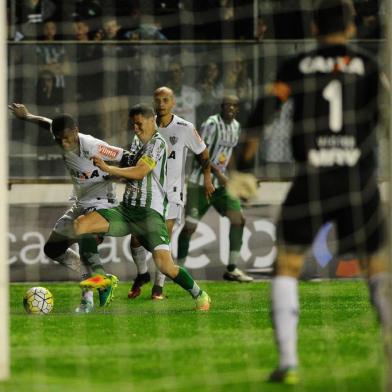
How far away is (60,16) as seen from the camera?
16406 mm

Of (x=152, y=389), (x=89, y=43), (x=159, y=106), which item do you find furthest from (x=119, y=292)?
(x=152, y=389)

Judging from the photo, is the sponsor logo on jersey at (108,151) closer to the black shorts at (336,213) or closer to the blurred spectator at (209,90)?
the blurred spectator at (209,90)

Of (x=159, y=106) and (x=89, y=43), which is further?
(x=89, y=43)

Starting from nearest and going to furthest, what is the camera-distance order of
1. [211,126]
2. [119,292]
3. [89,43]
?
1. [119,292]
2. [211,126]
3. [89,43]

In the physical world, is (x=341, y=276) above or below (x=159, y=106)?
below

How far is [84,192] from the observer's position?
11.6 metres

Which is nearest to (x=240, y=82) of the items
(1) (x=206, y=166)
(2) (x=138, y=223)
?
(1) (x=206, y=166)

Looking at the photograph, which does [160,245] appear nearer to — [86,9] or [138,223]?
[138,223]

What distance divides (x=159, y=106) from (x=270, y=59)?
383 cm

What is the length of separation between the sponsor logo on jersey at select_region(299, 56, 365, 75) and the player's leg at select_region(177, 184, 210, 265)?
24.0ft

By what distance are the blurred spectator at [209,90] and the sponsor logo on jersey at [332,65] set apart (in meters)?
8.85

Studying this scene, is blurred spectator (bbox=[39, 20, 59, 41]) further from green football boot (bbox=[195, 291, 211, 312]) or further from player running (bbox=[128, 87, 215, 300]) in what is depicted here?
green football boot (bbox=[195, 291, 211, 312])

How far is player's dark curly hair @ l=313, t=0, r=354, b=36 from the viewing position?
21.7ft

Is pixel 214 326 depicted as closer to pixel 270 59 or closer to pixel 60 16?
pixel 270 59
